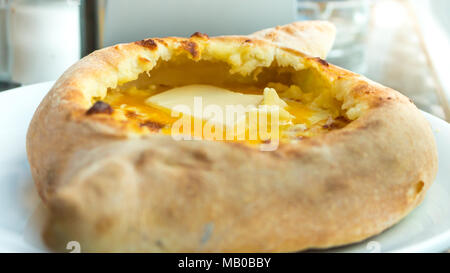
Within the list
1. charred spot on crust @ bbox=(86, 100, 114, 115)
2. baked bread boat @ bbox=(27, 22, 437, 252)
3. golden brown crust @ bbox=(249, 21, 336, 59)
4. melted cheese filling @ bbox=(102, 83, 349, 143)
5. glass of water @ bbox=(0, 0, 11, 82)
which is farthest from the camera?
glass of water @ bbox=(0, 0, 11, 82)

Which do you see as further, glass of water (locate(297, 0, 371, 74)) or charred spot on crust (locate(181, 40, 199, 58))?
glass of water (locate(297, 0, 371, 74))

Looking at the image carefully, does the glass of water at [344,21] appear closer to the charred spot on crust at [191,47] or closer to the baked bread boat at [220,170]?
the charred spot on crust at [191,47]

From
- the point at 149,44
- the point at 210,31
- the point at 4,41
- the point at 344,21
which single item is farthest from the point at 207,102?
the point at 344,21

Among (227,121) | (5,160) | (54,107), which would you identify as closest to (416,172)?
(227,121)

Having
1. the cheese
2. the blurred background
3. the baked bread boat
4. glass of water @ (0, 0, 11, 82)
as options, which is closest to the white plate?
the baked bread boat

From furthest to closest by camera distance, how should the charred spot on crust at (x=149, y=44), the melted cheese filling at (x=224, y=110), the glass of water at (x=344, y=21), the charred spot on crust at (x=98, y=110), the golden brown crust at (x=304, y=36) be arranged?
the glass of water at (x=344, y=21) → the golden brown crust at (x=304, y=36) → the charred spot on crust at (x=149, y=44) → the melted cheese filling at (x=224, y=110) → the charred spot on crust at (x=98, y=110)

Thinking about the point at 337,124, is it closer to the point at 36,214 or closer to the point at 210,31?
the point at 36,214

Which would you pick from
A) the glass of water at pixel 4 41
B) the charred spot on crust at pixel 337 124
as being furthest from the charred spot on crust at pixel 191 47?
the glass of water at pixel 4 41

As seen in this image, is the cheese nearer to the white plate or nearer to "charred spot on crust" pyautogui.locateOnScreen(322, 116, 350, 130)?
"charred spot on crust" pyautogui.locateOnScreen(322, 116, 350, 130)
